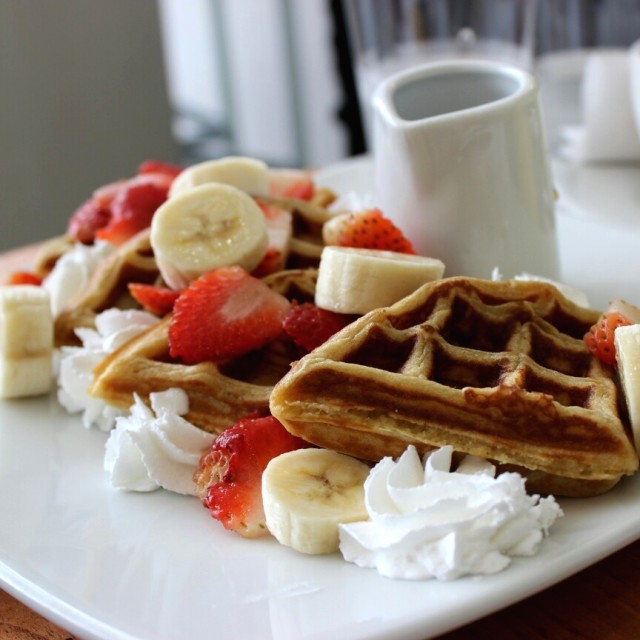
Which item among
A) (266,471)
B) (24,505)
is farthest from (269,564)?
(24,505)

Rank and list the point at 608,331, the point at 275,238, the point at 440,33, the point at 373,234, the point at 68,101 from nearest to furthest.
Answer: the point at 608,331 → the point at 373,234 → the point at 275,238 → the point at 440,33 → the point at 68,101

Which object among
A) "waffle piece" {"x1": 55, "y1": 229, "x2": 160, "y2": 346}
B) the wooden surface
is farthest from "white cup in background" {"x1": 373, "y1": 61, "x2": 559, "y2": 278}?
the wooden surface

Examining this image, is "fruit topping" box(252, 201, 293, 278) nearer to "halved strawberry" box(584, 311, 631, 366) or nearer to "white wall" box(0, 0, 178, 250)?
"halved strawberry" box(584, 311, 631, 366)

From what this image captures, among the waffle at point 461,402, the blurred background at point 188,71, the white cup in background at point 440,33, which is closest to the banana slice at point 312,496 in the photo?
the waffle at point 461,402

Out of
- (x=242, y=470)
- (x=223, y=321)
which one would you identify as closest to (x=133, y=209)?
(x=223, y=321)

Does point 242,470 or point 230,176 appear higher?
point 230,176

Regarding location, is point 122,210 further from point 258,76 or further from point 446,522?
point 258,76
